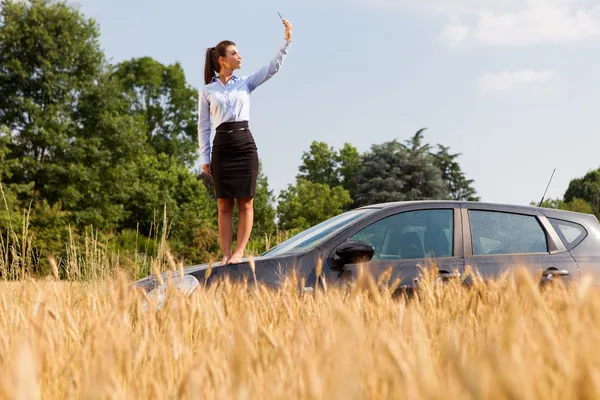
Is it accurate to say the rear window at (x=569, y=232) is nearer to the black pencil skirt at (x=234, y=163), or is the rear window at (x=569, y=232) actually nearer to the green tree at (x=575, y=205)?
the black pencil skirt at (x=234, y=163)

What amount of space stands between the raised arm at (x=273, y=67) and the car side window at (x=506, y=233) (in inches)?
72.7

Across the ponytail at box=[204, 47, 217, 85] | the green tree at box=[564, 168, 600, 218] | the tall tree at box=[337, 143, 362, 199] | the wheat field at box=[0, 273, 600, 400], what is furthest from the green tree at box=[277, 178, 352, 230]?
the wheat field at box=[0, 273, 600, 400]

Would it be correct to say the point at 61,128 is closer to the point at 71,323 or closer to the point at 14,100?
the point at 14,100

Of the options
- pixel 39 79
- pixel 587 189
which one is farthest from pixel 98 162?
pixel 587 189

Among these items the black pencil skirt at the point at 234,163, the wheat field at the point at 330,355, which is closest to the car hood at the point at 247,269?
the black pencil skirt at the point at 234,163

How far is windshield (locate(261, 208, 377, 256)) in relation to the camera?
195 inches

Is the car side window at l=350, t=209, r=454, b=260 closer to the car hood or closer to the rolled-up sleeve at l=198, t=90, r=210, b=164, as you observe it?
the car hood

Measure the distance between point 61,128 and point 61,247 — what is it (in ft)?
20.3

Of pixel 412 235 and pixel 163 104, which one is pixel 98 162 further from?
pixel 412 235

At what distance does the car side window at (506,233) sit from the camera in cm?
535

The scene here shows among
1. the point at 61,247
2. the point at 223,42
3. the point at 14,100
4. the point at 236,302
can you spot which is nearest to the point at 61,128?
the point at 14,100

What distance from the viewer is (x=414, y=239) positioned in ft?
17.0

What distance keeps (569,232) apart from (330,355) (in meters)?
4.93

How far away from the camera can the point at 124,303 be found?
1.62 metres
